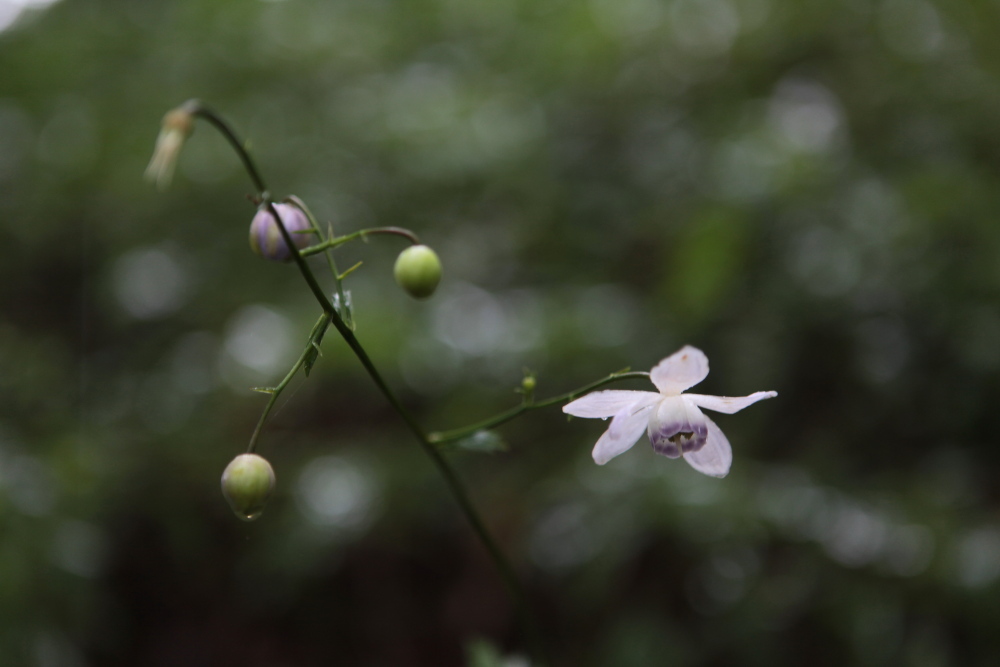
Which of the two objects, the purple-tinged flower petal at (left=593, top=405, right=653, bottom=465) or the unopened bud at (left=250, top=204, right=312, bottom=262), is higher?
the unopened bud at (left=250, top=204, right=312, bottom=262)

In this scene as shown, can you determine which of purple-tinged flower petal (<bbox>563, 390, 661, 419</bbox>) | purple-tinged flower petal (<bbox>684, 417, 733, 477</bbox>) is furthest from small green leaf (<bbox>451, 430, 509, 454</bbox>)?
purple-tinged flower petal (<bbox>684, 417, 733, 477</bbox>)

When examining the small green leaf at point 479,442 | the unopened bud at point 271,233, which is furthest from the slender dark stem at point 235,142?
the small green leaf at point 479,442

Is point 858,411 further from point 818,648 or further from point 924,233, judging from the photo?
point 818,648

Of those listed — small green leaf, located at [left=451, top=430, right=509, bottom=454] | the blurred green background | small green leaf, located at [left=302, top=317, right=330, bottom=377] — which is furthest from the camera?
the blurred green background

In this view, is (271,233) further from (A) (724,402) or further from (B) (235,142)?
(A) (724,402)

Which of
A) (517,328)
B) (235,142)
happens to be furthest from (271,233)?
(517,328)

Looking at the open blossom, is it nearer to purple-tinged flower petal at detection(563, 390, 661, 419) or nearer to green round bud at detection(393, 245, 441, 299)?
purple-tinged flower petal at detection(563, 390, 661, 419)

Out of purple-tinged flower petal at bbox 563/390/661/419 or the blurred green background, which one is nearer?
purple-tinged flower petal at bbox 563/390/661/419

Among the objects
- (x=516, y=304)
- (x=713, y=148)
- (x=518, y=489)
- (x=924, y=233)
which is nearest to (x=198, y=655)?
(x=518, y=489)

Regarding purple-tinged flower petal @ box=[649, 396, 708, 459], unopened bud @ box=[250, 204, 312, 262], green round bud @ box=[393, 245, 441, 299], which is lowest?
purple-tinged flower petal @ box=[649, 396, 708, 459]
